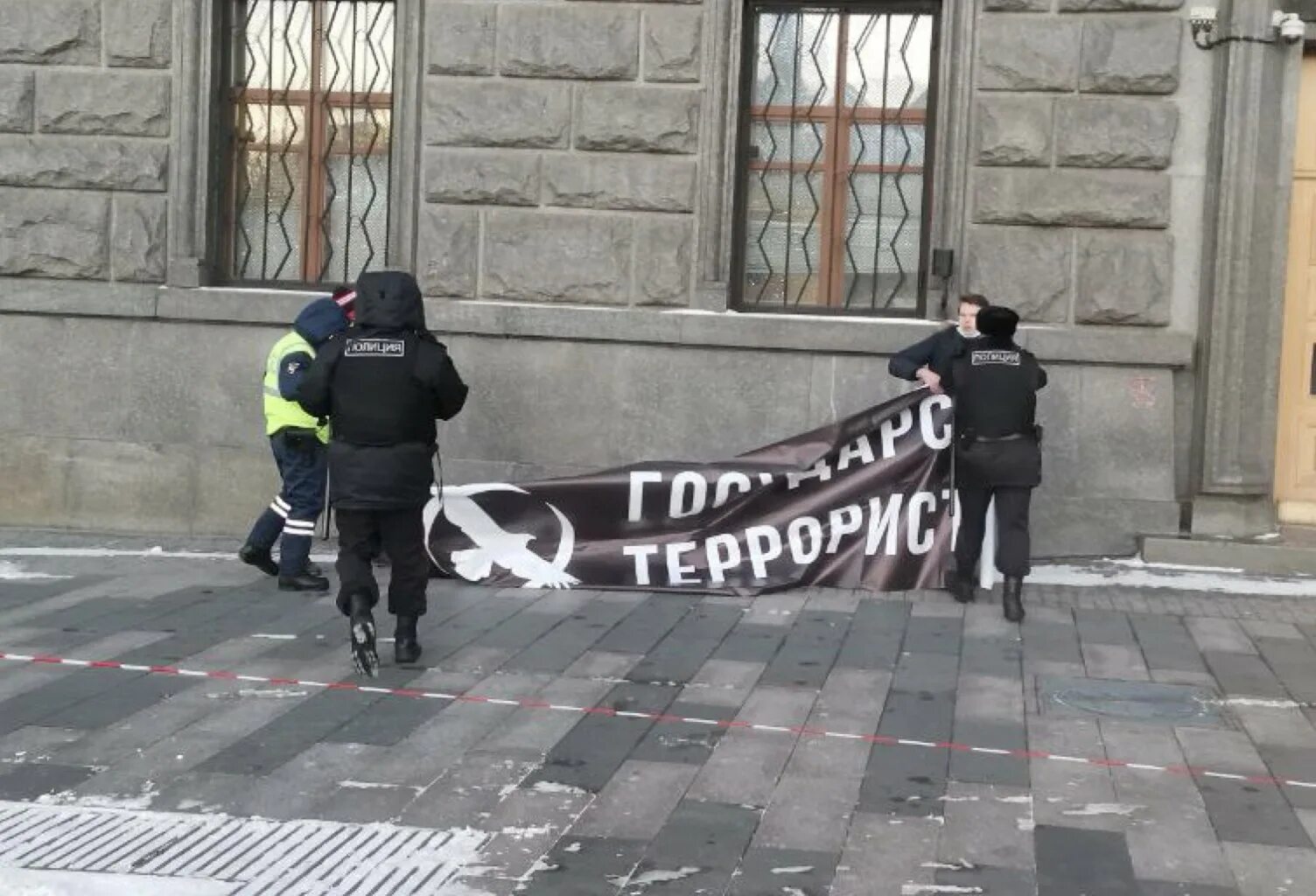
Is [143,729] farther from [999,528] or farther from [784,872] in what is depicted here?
[999,528]

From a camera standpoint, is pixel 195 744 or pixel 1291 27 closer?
pixel 195 744

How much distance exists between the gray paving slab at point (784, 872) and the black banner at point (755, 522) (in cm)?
527

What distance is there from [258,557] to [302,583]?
416 mm

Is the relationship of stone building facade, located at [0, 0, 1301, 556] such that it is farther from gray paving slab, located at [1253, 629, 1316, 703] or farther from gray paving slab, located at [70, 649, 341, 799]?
gray paving slab, located at [70, 649, 341, 799]

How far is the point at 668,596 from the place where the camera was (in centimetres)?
1105

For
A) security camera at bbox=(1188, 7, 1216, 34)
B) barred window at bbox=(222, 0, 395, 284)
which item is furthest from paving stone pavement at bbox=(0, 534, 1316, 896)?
security camera at bbox=(1188, 7, 1216, 34)

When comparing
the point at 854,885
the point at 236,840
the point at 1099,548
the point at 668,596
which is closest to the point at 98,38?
the point at 668,596

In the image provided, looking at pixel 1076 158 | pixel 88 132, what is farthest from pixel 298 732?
pixel 88 132

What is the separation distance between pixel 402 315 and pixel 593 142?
15.2 ft

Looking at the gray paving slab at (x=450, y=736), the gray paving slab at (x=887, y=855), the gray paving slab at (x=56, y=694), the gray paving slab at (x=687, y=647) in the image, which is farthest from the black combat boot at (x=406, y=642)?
the gray paving slab at (x=887, y=855)

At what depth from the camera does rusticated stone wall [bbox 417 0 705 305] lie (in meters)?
13.0

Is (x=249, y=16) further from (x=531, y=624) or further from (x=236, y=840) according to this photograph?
(x=236, y=840)

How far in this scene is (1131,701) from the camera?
845 centimetres

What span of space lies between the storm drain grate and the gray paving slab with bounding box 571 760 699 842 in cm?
41
